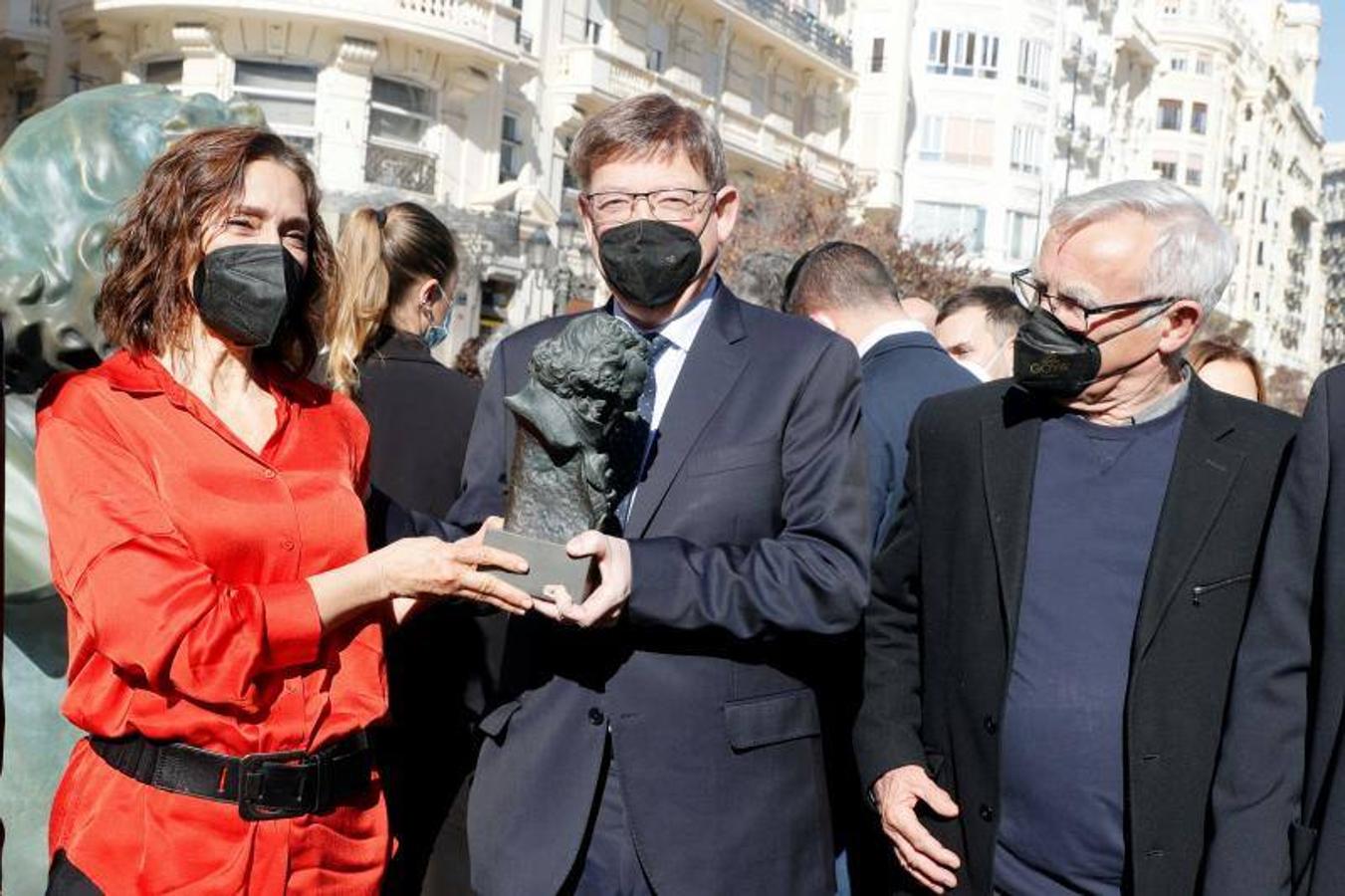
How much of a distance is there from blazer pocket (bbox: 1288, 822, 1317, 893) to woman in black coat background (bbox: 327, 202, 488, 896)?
7.11 feet

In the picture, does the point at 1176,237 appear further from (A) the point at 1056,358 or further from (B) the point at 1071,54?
(B) the point at 1071,54

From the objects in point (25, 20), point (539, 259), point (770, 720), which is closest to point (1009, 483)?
point (770, 720)

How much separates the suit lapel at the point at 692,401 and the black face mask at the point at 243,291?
2.50 feet

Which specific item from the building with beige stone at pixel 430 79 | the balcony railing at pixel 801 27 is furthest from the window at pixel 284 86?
the balcony railing at pixel 801 27

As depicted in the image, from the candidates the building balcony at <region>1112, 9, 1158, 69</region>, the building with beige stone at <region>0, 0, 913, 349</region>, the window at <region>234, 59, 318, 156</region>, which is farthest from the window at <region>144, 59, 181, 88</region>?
the building balcony at <region>1112, 9, 1158, 69</region>

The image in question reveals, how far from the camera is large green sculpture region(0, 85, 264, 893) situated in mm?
3014

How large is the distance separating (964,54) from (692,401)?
134ft

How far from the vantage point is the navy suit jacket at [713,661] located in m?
2.58

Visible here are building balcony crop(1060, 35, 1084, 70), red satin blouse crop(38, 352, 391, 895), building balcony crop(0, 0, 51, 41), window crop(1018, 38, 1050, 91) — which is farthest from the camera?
building balcony crop(1060, 35, 1084, 70)

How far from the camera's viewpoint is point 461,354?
941 centimetres

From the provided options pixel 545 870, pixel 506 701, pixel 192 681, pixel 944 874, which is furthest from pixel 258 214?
pixel 944 874

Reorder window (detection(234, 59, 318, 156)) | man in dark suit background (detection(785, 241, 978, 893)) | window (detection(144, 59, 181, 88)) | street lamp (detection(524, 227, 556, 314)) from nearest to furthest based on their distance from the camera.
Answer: man in dark suit background (detection(785, 241, 978, 893)) < street lamp (detection(524, 227, 556, 314)) < window (detection(234, 59, 318, 156)) < window (detection(144, 59, 181, 88))

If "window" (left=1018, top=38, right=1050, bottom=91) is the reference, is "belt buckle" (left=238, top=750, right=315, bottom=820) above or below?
below

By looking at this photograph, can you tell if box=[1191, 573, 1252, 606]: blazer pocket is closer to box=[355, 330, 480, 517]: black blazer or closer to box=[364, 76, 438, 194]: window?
box=[355, 330, 480, 517]: black blazer
